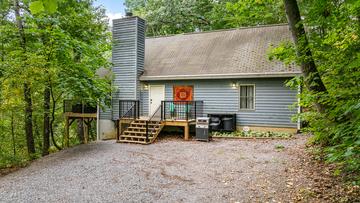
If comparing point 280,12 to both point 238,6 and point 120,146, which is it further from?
point 120,146

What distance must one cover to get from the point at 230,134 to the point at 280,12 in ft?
28.5

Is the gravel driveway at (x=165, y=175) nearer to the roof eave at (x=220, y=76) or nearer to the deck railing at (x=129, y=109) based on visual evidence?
the deck railing at (x=129, y=109)

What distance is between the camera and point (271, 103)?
1070 centimetres

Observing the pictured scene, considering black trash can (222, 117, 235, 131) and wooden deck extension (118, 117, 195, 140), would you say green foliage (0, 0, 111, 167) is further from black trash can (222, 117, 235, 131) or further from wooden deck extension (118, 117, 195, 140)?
black trash can (222, 117, 235, 131)

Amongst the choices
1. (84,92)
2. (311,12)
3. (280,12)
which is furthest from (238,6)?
(280,12)

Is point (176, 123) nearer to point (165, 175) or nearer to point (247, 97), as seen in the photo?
point (247, 97)

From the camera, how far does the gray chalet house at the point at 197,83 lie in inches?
416

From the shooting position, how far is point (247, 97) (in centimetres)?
1117

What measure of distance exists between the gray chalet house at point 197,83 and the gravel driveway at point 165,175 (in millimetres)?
1892

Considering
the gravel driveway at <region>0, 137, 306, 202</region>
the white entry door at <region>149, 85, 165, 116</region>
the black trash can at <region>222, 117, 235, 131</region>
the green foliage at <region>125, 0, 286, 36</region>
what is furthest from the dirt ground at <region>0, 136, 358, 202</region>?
the green foliage at <region>125, 0, 286, 36</region>

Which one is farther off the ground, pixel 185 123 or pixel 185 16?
pixel 185 16

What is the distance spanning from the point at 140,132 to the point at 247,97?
4.66m

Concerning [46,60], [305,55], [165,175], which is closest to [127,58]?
[46,60]

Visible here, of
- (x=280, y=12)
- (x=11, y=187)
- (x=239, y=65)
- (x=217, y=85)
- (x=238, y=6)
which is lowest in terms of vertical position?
(x=11, y=187)
